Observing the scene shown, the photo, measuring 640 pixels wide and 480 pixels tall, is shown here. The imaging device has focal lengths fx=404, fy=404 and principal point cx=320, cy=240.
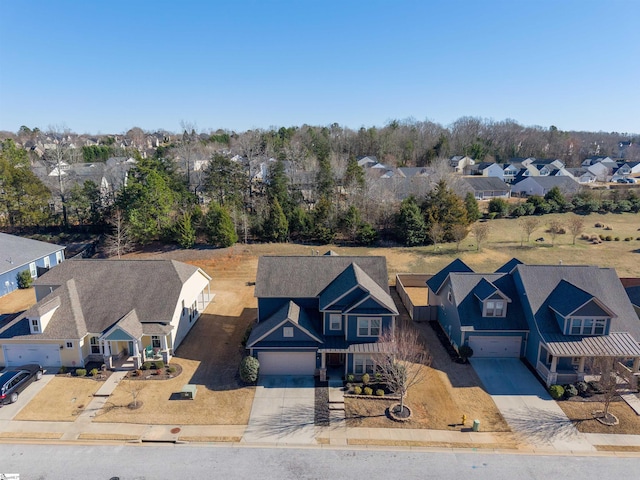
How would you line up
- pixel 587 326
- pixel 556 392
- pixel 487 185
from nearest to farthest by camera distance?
pixel 556 392
pixel 587 326
pixel 487 185

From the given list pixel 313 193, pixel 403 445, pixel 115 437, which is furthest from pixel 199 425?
pixel 313 193

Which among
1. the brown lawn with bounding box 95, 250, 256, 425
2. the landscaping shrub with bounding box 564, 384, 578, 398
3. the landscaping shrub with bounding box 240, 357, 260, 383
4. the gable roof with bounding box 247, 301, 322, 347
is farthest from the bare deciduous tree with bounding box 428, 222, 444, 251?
the landscaping shrub with bounding box 240, 357, 260, 383

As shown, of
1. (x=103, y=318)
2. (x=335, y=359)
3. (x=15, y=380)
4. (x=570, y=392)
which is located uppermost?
(x=103, y=318)

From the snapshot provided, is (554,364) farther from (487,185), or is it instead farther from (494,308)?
(487,185)

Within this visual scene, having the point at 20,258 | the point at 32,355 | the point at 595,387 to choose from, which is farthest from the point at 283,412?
the point at 20,258

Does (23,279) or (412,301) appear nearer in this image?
(412,301)

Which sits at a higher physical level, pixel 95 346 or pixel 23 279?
pixel 23 279
